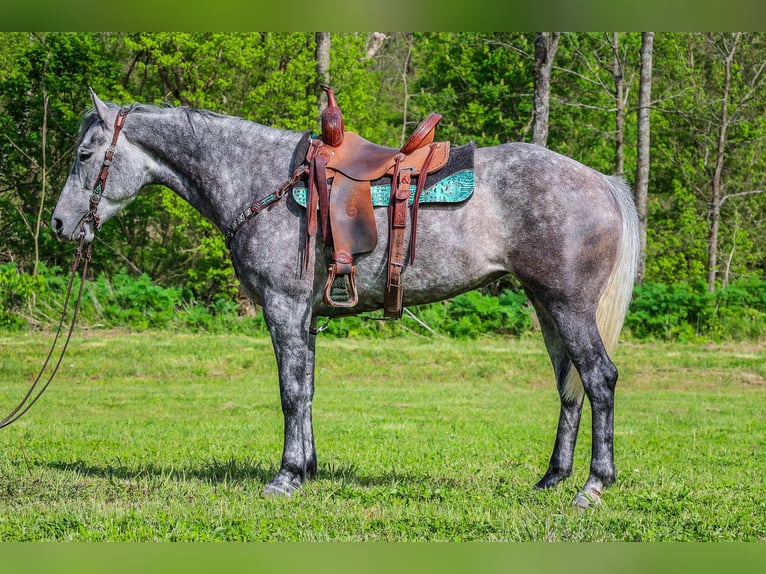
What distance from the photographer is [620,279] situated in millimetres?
6113

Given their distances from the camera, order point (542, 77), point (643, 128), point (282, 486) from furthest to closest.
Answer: point (643, 128)
point (542, 77)
point (282, 486)

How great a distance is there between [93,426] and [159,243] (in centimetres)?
1431

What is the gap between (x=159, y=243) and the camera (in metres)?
23.7

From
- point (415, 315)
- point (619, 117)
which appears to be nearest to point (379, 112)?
point (619, 117)

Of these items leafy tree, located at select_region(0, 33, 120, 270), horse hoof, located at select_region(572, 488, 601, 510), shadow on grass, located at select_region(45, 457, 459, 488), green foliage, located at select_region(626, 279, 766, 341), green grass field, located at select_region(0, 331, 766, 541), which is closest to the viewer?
green grass field, located at select_region(0, 331, 766, 541)

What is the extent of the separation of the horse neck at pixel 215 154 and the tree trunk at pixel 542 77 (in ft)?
34.9

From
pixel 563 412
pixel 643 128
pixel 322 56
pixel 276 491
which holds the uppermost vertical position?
pixel 322 56

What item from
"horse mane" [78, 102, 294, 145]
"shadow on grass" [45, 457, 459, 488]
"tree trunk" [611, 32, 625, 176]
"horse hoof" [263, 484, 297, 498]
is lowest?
"shadow on grass" [45, 457, 459, 488]

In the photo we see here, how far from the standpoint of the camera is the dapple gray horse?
5918 mm

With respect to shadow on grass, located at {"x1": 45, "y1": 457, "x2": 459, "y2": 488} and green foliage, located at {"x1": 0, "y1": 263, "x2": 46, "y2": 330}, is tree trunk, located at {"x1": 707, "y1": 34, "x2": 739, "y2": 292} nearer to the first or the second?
green foliage, located at {"x1": 0, "y1": 263, "x2": 46, "y2": 330}

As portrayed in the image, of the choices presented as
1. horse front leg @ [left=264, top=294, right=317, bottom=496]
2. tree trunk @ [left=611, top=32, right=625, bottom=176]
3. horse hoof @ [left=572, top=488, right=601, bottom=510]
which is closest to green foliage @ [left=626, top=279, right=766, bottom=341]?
tree trunk @ [left=611, top=32, right=625, bottom=176]

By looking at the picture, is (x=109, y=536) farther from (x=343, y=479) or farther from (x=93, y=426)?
(x=93, y=426)

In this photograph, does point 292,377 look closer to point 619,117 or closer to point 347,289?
point 347,289

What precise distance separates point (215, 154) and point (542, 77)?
36.8 feet
